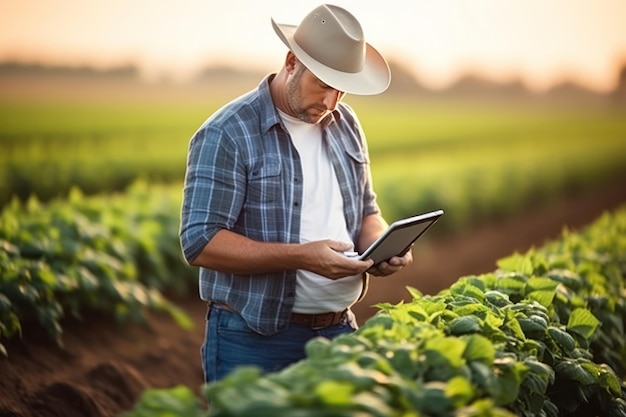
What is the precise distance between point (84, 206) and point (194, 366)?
1.91 metres

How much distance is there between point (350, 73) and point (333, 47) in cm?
12

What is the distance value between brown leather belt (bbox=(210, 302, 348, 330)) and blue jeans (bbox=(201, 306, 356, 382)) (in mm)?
16

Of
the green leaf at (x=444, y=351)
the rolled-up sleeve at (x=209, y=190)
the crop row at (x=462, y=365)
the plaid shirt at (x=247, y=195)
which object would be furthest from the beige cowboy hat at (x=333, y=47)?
the green leaf at (x=444, y=351)

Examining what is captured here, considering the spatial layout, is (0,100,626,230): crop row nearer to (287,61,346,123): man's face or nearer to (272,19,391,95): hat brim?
(272,19,391,95): hat brim

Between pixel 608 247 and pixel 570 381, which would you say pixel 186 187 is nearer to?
pixel 570 381

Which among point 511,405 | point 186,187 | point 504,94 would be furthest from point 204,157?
point 504,94

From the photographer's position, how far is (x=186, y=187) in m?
3.85

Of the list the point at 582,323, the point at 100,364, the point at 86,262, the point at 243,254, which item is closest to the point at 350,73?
the point at 243,254

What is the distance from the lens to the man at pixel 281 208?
12.4ft

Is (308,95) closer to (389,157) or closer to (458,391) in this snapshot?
(458,391)

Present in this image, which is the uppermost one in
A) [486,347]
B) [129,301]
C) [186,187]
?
[186,187]

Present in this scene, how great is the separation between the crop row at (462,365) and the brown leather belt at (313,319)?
0.24m

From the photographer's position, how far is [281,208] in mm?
3924

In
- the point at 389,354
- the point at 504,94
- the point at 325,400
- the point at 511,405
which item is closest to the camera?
the point at 325,400
